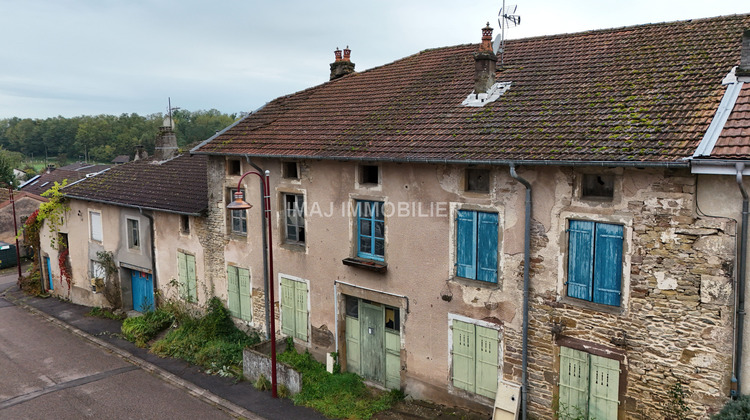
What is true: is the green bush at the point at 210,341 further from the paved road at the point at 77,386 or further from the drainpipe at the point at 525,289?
the drainpipe at the point at 525,289

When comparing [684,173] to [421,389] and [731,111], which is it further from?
[421,389]

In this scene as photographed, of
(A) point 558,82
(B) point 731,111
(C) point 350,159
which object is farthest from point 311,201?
(B) point 731,111

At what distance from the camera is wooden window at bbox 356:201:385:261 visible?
1160 cm

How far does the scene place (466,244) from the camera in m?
10.2

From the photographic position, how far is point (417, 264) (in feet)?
35.9

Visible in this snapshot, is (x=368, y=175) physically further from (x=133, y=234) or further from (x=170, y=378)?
(x=133, y=234)

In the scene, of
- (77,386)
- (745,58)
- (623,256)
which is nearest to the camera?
(745,58)

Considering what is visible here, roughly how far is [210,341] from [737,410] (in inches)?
462

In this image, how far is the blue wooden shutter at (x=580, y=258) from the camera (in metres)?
8.80

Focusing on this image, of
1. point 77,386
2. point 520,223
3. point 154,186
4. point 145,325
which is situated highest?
point 154,186

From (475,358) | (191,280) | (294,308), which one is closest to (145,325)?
(191,280)

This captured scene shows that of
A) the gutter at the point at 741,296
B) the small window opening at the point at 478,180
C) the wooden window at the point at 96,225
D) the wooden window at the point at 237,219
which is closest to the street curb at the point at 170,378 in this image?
the wooden window at the point at 96,225

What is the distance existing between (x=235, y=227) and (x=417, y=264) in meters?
6.04

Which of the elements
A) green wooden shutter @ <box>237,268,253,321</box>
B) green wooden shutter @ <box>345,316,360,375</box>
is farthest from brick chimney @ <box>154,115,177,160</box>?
green wooden shutter @ <box>345,316,360,375</box>
